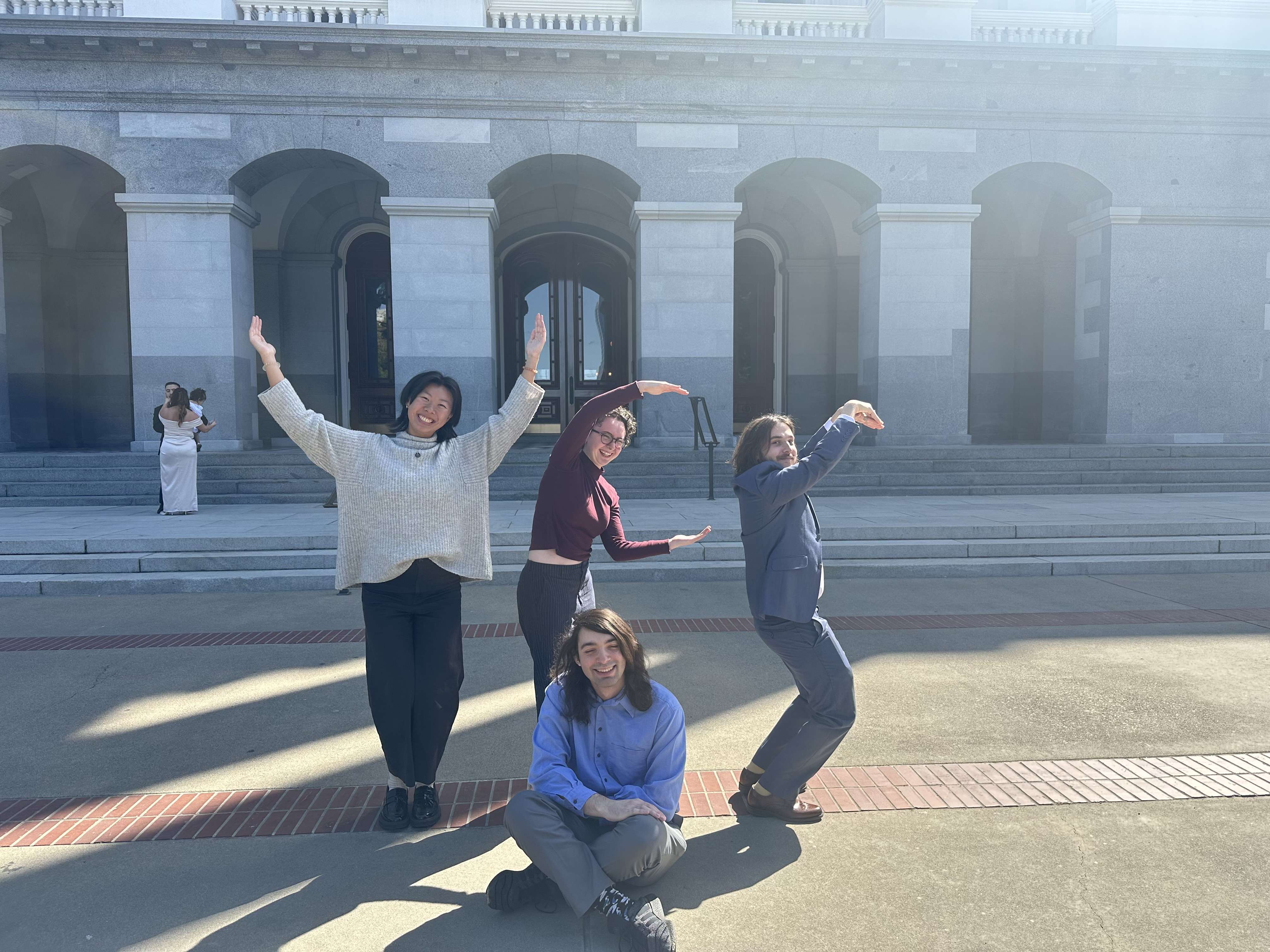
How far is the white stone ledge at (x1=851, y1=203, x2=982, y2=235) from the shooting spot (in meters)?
14.8

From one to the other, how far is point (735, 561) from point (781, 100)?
9.60 m

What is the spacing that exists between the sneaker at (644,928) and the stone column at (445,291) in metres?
12.0

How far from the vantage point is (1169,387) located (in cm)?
1535

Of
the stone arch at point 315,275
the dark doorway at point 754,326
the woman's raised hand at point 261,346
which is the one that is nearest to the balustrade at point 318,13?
the stone arch at point 315,275

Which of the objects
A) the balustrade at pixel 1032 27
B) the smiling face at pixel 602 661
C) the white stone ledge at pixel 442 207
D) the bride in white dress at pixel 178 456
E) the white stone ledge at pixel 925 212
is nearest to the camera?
the smiling face at pixel 602 661

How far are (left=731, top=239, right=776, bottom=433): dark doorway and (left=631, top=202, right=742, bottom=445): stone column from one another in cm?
430

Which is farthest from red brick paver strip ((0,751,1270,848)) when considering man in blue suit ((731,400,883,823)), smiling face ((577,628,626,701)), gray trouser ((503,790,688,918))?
smiling face ((577,628,626,701))

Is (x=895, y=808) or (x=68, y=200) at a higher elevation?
(x=68, y=200)

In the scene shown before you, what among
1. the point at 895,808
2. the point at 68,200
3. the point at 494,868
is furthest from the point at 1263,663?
the point at 68,200

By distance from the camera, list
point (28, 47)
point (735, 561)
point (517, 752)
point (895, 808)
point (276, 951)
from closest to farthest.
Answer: point (276, 951) → point (895, 808) → point (517, 752) → point (735, 561) → point (28, 47)

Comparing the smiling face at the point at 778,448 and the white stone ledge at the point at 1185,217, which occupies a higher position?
the white stone ledge at the point at 1185,217

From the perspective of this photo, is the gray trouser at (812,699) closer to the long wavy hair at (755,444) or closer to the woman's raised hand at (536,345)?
the long wavy hair at (755,444)

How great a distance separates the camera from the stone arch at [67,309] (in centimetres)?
1670

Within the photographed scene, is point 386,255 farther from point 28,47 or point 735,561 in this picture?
point 735,561
